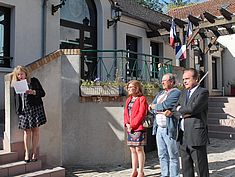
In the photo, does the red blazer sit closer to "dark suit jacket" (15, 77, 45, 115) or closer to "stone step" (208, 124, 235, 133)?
"dark suit jacket" (15, 77, 45, 115)

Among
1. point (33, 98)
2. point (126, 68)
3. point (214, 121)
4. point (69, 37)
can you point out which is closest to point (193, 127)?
point (33, 98)

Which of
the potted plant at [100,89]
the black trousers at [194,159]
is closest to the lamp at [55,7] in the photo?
the potted plant at [100,89]

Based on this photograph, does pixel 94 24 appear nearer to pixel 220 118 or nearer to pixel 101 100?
pixel 101 100

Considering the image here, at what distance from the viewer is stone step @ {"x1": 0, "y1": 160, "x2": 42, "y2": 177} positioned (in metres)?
4.83

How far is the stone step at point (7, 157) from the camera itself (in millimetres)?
5074

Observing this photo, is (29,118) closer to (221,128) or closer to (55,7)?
(55,7)

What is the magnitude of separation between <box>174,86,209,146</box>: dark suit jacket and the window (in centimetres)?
533

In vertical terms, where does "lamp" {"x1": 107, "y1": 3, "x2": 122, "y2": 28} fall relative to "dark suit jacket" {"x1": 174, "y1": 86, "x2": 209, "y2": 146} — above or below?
above

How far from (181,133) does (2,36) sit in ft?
18.6

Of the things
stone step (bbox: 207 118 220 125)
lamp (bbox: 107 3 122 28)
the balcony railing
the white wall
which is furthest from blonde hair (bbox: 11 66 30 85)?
the white wall

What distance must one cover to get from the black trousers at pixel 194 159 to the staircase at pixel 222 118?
608 centimetres

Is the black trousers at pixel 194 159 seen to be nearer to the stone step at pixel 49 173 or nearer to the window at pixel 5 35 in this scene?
the stone step at pixel 49 173

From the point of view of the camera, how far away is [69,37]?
31.5 ft

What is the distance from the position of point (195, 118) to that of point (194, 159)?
60 centimetres
